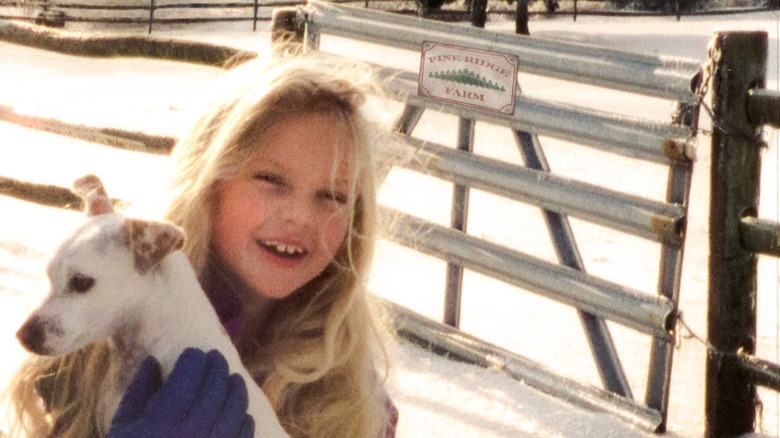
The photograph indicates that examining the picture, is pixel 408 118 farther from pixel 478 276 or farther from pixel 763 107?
A: pixel 763 107

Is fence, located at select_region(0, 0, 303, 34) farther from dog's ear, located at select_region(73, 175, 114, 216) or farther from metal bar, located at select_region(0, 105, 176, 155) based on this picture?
dog's ear, located at select_region(73, 175, 114, 216)

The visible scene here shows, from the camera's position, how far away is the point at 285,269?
6.08 ft

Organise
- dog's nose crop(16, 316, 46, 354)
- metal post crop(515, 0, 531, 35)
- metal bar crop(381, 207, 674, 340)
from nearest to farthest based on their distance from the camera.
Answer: dog's nose crop(16, 316, 46, 354)
metal bar crop(381, 207, 674, 340)
metal post crop(515, 0, 531, 35)

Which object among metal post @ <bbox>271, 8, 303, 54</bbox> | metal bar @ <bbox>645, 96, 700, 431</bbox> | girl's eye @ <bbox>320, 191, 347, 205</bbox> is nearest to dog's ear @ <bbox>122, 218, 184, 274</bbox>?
girl's eye @ <bbox>320, 191, 347, 205</bbox>

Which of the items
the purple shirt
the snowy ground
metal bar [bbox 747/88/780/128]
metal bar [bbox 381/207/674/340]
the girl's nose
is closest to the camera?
the girl's nose

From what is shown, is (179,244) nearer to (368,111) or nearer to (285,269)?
(285,269)

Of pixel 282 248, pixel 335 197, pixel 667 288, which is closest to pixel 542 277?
pixel 667 288

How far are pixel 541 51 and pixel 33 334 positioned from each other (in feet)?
6.92

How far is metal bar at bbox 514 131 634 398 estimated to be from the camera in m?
3.21

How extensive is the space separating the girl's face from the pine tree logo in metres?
1.50

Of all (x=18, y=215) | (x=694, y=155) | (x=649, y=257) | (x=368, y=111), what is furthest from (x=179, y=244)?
(x=18, y=215)

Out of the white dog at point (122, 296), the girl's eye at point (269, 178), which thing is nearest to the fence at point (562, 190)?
the girl's eye at point (269, 178)

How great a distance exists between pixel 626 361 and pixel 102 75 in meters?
9.60

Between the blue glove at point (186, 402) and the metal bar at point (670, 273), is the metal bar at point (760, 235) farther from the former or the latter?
the blue glove at point (186, 402)
